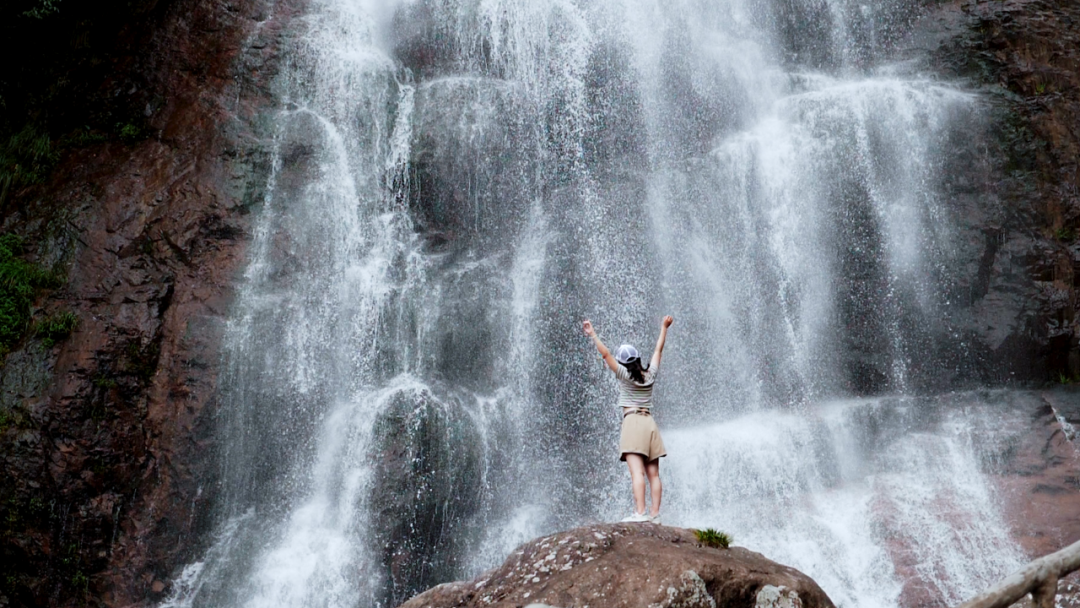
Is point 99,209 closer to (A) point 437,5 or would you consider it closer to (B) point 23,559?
(B) point 23,559

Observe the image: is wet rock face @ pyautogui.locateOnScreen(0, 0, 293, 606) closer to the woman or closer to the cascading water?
the cascading water

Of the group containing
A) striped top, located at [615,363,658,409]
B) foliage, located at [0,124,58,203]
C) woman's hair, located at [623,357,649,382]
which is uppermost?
foliage, located at [0,124,58,203]

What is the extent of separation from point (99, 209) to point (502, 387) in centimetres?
645

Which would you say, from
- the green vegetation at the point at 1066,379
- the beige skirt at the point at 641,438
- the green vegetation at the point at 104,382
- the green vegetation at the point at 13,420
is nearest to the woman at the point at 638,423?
the beige skirt at the point at 641,438

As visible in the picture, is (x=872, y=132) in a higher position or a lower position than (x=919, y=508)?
higher

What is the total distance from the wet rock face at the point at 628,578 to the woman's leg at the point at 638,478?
0.63m

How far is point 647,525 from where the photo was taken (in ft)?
19.0

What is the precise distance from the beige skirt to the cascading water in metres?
4.60

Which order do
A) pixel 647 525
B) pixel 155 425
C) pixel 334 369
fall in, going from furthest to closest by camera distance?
pixel 334 369 → pixel 155 425 → pixel 647 525

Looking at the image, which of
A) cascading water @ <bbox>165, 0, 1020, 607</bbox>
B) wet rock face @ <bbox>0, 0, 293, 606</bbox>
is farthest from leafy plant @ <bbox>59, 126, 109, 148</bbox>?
cascading water @ <bbox>165, 0, 1020, 607</bbox>

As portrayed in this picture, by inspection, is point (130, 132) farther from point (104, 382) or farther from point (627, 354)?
point (627, 354)

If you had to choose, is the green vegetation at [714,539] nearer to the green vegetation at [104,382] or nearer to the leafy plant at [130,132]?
the green vegetation at [104,382]

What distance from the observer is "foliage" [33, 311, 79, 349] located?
1128 centimetres

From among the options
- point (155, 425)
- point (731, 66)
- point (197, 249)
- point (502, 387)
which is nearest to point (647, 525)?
point (502, 387)
